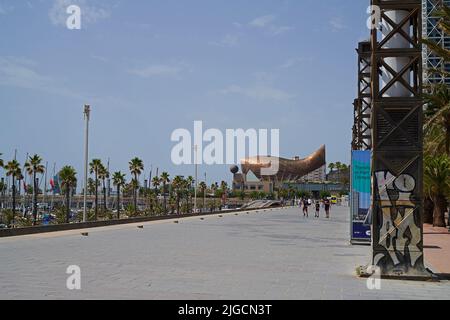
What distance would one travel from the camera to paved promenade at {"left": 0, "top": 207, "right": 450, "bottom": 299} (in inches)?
314

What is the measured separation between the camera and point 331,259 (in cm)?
1301

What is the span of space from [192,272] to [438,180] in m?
21.2

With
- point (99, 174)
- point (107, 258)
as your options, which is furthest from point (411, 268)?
point (99, 174)

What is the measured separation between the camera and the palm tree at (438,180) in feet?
90.0

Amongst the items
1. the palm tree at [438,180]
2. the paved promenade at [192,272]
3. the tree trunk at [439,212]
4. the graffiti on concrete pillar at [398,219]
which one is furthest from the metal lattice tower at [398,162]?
the tree trunk at [439,212]

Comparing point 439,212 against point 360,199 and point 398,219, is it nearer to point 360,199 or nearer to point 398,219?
point 360,199

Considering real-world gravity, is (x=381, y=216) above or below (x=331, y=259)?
above

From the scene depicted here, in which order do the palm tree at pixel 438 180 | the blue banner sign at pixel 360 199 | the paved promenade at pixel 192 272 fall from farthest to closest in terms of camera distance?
the palm tree at pixel 438 180
the blue banner sign at pixel 360 199
the paved promenade at pixel 192 272

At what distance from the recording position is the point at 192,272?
402 inches

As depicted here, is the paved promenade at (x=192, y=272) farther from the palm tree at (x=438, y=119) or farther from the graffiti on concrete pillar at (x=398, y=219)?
the palm tree at (x=438, y=119)

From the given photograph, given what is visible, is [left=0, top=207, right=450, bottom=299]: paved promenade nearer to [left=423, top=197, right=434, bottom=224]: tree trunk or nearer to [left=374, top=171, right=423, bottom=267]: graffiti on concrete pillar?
[left=374, top=171, right=423, bottom=267]: graffiti on concrete pillar

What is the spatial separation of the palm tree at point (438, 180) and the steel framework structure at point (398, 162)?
1883 centimetres

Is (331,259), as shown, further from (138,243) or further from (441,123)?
(441,123)
